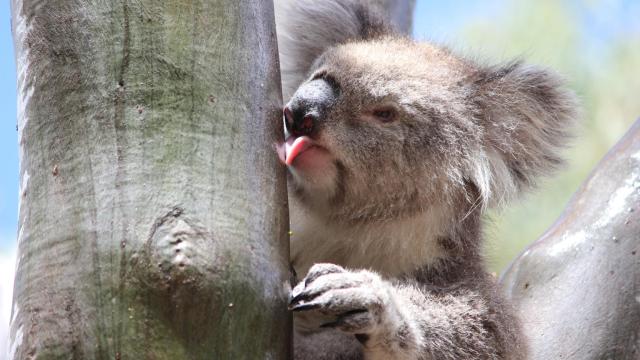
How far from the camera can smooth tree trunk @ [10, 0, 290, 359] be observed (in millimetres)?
1845

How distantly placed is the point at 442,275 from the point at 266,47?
1.15m

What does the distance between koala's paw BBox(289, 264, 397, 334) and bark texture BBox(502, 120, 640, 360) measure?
3.86ft

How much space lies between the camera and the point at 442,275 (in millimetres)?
3008

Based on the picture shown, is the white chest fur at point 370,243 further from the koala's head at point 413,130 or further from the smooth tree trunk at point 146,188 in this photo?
the smooth tree trunk at point 146,188

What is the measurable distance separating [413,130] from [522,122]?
53 cm

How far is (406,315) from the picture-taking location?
101 inches

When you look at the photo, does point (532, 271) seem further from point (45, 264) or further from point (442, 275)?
point (45, 264)

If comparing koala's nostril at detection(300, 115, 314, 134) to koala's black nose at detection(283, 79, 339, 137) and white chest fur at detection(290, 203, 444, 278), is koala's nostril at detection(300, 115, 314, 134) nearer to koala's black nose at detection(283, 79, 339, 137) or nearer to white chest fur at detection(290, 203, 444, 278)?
koala's black nose at detection(283, 79, 339, 137)

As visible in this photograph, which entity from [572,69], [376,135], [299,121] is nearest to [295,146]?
[299,121]

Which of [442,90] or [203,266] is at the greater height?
[442,90]

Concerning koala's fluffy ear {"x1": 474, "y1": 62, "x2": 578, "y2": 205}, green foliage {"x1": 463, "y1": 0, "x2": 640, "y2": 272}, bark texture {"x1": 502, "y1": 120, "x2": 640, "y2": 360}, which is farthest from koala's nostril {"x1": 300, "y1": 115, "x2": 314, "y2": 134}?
green foliage {"x1": 463, "y1": 0, "x2": 640, "y2": 272}

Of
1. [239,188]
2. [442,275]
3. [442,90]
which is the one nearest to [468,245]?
[442,275]

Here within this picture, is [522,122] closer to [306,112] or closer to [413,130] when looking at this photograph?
[413,130]

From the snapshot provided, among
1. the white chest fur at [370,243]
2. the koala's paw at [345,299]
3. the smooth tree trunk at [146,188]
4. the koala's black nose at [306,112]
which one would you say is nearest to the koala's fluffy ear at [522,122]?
the white chest fur at [370,243]
